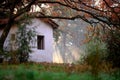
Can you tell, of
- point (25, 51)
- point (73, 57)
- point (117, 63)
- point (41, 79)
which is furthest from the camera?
point (73, 57)

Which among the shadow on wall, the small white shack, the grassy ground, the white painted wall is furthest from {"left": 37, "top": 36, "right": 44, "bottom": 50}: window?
the shadow on wall

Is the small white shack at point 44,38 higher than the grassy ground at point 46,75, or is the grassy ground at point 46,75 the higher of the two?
the small white shack at point 44,38

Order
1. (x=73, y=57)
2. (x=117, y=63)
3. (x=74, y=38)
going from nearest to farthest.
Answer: (x=117, y=63)
(x=74, y=38)
(x=73, y=57)

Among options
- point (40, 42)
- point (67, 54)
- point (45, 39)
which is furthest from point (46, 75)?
point (67, 54)

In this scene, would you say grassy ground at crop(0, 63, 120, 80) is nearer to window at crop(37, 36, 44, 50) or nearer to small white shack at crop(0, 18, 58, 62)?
small white shack at crop(0, 18, 58, 62)

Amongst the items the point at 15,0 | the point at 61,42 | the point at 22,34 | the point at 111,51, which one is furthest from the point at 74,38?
the point at 15,0

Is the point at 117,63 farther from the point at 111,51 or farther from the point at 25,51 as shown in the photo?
the point at 25,51

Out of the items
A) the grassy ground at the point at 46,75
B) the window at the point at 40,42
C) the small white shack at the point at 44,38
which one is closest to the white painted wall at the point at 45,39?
the small white shack at the point at 44,38

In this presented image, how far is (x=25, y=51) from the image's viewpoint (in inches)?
998

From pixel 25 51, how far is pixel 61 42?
49.3 metres

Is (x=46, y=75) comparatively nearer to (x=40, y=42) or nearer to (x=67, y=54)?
(x=40, y=42)

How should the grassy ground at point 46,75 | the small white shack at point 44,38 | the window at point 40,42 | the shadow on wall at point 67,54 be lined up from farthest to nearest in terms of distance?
the shadow on wall at point 67,54, the window at point 40,42, the small white shack at point 44,38, the grassy ground at point 46,75

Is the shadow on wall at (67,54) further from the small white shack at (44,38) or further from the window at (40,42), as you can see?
A: the window at (40,42)

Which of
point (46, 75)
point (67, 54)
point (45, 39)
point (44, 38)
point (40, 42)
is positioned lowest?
point (46, 75)
